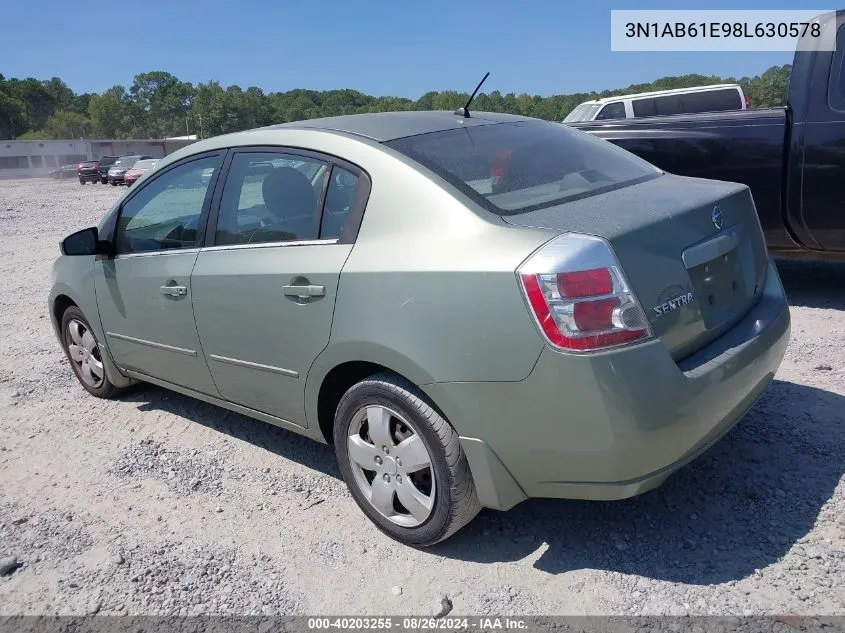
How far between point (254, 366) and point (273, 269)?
1.66 feet

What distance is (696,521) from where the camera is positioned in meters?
2.90

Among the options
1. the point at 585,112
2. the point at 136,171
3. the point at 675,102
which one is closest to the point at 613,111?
the point at 585,112

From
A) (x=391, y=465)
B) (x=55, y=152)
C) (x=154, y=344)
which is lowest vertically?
(x=391, y=465)

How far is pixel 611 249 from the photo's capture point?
2355 millimetres

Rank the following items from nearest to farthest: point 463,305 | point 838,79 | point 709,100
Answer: point 463,305
point 838,79
point 709,100

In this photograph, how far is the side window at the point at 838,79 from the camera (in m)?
5.18

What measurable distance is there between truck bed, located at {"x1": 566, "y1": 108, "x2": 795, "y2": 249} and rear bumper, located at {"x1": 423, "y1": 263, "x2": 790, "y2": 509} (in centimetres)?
339

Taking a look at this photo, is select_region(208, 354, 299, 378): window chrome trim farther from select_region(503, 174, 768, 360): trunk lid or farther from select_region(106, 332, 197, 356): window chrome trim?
select_region(503, 174, 768, 360): trunk lid

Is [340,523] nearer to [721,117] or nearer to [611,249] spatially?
[611,249]

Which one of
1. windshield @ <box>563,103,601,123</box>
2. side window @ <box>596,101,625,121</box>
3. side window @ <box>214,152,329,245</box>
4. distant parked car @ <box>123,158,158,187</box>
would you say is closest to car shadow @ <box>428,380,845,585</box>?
side window @ <box>214,152,329,245</box>

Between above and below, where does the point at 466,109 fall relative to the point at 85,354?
above

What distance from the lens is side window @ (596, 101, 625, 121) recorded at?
43.0 ft

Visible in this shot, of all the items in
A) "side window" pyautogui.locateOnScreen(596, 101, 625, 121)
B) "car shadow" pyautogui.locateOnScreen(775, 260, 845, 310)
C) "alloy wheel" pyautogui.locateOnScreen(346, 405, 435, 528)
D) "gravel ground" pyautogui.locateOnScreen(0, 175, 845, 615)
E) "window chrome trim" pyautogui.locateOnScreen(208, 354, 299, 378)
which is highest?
"side window" pyautogui.locateOnScreen(596, 101, 625, 121)

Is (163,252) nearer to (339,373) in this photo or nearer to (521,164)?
(339,373)
